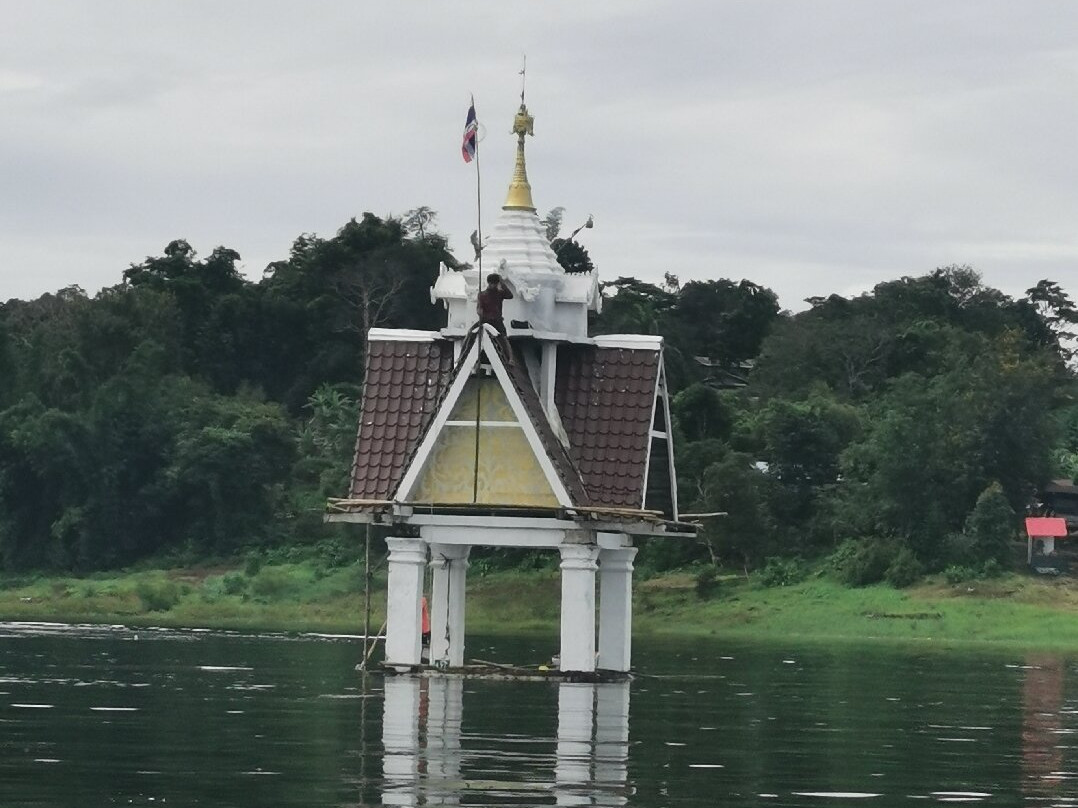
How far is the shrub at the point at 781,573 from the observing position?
248 feet

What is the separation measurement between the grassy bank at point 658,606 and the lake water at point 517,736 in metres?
21.3

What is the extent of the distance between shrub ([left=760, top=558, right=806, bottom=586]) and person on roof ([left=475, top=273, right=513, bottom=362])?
38337 millimetres

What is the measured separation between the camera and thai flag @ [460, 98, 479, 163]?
39.4 m

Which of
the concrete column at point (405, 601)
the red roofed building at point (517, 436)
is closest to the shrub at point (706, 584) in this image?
the red roofed building at point (517, 436)

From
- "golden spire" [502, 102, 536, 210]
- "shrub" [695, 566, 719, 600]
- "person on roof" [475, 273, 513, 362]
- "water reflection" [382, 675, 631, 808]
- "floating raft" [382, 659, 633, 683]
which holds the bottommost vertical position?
"water reflection" [382, 675, 631, 808]

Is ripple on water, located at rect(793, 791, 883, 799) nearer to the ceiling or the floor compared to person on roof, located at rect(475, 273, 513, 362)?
nearer to the floor

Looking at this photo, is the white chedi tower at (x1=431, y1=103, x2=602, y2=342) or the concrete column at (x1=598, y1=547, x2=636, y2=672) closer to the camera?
→ the white chedi tower at (x1=431, y1=103, x2=602, y2=342)

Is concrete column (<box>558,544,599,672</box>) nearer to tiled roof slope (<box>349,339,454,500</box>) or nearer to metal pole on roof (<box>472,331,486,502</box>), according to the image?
metal pole on roof (<box>472,331,486,502</box>)

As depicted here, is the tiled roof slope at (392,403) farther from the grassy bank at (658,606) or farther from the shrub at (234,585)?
the shrub at (234,585)

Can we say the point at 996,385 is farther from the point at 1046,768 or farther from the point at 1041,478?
the point at 1046,768

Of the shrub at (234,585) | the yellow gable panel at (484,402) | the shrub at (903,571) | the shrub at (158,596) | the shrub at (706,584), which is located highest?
the yellow gable panel at (484,402)

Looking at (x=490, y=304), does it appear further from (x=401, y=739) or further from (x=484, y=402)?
(x=401, y=739)

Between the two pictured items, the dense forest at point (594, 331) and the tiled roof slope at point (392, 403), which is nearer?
the tiled roof slope at point (392, 403)

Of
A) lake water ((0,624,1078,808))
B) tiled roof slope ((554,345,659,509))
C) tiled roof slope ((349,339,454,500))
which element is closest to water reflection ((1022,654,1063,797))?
lake water ((0,624,1078,808))
